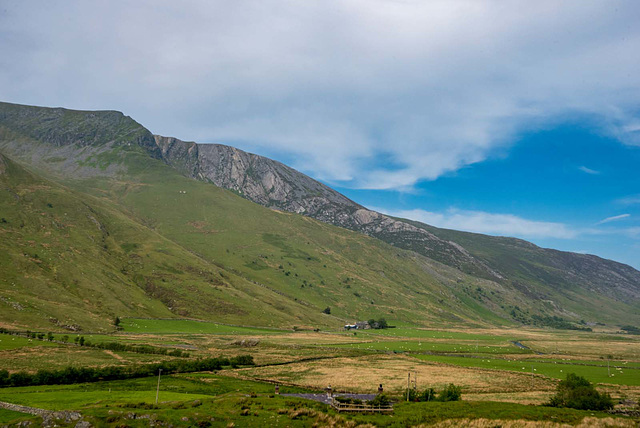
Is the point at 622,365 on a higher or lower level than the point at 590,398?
lower

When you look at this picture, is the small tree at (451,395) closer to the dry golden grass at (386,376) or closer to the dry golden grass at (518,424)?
the dry golden grass at (386,376)

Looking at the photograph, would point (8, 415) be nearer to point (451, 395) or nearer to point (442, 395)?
point (442, 395)

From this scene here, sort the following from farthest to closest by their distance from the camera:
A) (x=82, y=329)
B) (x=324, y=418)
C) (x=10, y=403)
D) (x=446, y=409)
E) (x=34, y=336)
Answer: (x=82, y=329) < (x=34, y=336) < (x=446, y=409) < (x=10, y=403) < (x=324, y=418)

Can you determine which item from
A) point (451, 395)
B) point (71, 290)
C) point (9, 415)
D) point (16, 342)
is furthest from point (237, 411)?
point (71, 290)

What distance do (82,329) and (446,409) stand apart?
121 metres

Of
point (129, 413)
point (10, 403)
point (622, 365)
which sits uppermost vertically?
point (129, 413)

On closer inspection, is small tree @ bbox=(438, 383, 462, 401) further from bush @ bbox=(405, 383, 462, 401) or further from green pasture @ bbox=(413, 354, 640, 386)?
green pasture @ bbox=(413, 354, 640, 386)

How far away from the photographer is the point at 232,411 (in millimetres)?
40656

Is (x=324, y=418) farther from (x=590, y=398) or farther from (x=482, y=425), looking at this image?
(x=590, y=398)

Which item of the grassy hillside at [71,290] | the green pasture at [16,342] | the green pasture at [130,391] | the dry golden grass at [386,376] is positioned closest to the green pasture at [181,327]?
the grassy hillside at [71,290]

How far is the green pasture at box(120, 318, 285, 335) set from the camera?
14212 centimetres

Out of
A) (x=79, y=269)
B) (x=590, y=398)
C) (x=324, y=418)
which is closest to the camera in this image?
(x=324, y=418)

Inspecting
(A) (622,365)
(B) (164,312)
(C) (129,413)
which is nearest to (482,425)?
(C) (129,413)

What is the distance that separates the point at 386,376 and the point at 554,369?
2069 inches
